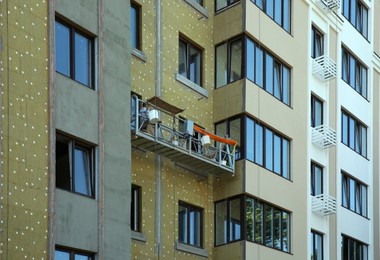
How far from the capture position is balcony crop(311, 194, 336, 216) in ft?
141

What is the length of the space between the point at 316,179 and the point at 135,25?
12.5m

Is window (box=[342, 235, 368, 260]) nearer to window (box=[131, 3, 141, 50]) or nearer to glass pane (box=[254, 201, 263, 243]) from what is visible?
glass pane (box=[254, 201, 263, 243])

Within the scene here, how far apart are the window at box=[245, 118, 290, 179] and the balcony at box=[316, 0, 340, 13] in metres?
7.32

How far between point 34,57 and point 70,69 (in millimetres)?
2045

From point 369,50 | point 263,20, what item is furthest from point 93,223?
point 369,50

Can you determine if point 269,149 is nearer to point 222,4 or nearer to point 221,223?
→ point 221,223

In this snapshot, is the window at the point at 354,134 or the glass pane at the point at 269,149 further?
the window at the point at 354,134

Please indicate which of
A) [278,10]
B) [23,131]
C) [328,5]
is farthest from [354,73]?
[23,131]

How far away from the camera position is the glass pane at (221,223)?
38.5 meters

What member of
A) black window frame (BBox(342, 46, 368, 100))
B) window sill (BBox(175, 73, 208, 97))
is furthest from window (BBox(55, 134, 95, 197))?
black window frame (BBox(342, 46, 368, 100))

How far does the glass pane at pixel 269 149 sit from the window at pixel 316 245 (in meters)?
4.52

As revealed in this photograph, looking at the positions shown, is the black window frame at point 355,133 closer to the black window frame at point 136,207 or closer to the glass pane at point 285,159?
the glass pane at point 285,159

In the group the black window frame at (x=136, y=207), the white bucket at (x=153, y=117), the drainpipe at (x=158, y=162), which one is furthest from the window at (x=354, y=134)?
the white bucket at (x=153, y=117)

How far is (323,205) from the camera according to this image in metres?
43.1
